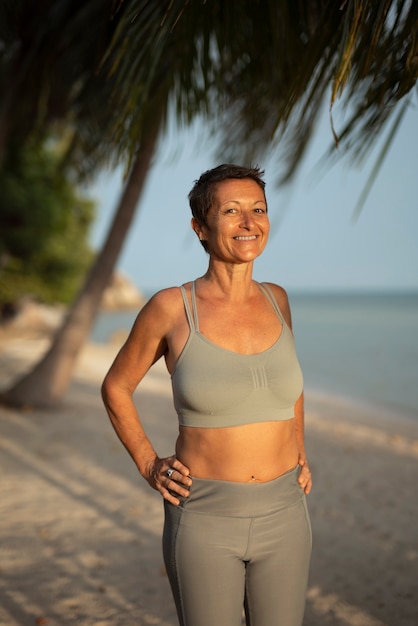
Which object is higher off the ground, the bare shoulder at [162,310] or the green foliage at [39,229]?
the green foliage at [39,229]

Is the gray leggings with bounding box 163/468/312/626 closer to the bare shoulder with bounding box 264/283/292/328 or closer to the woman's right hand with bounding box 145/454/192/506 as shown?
the woman's right hand with bounding box 145/454/192/506

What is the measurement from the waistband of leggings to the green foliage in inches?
485

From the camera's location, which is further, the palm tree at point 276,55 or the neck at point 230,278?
the palm tree at point 276,55

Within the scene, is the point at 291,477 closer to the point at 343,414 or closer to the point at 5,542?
the point at 5,542

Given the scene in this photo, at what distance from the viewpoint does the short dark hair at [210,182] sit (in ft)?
7.07

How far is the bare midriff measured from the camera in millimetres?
2053

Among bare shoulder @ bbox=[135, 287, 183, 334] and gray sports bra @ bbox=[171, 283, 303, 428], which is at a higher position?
bare shoulder @ bbox=[135, 287, 183, 334]

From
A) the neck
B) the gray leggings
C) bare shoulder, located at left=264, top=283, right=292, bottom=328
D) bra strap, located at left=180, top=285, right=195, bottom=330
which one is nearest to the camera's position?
the gray leggings

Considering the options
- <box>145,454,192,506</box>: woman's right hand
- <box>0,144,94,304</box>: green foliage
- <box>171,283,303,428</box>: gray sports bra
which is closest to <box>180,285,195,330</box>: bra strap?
<box>171,283,303,428</box>: gray sports bra

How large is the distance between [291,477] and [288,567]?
0.90 ft

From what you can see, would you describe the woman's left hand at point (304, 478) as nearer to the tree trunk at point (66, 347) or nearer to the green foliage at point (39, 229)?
the tree trunk at point (66, 347)

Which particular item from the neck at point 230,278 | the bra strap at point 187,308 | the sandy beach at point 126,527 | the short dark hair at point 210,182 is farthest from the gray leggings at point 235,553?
the sandy beach at point 126,527

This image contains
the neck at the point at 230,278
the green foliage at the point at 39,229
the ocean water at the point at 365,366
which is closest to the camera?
the neck at the point at 230,278

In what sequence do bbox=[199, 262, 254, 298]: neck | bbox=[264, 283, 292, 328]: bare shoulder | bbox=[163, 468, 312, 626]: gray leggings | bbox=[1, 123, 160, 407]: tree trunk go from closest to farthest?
bbox=[163, 468, 312, 626]: gray leggings
bbox=[199, 262, 254, 298]: neck
bbox=[264, 283, 292, 328]: bare shoulder
bbox=[1, 123, 160, 407]: tree trunk
